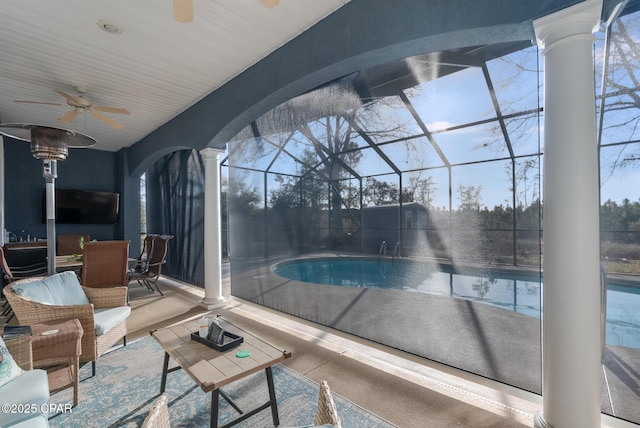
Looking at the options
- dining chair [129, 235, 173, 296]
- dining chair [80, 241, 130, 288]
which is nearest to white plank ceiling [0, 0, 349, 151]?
dining chair [80, 241, 130, 288]

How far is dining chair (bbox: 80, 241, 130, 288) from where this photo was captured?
11.3ft

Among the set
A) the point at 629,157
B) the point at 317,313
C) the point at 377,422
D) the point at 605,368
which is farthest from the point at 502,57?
the point at 317,313

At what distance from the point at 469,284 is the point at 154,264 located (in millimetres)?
4727

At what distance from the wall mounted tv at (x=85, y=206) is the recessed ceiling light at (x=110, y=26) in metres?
5.28

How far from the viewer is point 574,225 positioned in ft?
5.38

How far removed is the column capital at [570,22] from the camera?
1603 mm

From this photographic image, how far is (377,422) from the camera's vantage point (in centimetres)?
191

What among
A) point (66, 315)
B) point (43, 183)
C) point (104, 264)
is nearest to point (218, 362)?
point (66, 315)

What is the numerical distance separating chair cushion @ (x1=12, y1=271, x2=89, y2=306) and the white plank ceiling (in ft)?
4.97

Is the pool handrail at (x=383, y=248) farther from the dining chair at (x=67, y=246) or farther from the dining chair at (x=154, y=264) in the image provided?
the dining chair at (x=67, y=246)

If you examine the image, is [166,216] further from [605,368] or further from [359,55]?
[605,368]

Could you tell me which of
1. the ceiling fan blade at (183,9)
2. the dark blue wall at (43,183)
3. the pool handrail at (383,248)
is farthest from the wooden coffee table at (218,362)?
the dark blue wall at (43,183)

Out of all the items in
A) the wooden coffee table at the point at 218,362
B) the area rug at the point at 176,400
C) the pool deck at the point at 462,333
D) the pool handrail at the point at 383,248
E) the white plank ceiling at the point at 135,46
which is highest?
the white plank ceiling at the point at 135,46

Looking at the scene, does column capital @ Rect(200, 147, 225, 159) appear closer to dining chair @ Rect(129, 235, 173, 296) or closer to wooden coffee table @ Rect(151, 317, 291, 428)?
dining chair @ Rect(129, 235, 173, 296)
